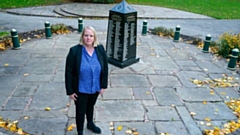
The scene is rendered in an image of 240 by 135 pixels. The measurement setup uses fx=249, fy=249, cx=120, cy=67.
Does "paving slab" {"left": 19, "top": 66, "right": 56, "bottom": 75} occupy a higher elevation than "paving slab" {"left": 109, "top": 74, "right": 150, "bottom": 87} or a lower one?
higher

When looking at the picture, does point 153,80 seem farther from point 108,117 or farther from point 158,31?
point 158,31

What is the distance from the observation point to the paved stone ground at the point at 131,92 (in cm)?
463

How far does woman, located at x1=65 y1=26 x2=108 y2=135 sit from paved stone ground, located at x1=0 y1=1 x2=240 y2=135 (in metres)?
0.97

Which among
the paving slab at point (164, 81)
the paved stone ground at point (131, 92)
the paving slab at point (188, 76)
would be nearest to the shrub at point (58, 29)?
the paved stone ground at point (131, 92)

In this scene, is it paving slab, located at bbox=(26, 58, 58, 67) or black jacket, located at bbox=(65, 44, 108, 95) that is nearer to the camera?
black jacket, located at bbox=(65, 44, 108, 95)

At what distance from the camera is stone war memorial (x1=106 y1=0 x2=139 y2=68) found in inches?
259

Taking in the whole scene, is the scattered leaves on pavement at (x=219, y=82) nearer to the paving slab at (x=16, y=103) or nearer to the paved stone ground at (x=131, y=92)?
the paved stone ground at (x=131, y=92)

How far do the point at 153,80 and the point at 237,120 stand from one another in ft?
7.32

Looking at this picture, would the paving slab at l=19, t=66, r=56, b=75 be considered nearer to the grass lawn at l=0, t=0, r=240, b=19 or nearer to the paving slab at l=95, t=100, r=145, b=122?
the paving slab at l=95, t=100, r=145, b=122

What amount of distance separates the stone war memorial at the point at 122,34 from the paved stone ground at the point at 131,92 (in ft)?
0.98

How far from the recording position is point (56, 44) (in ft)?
29.1

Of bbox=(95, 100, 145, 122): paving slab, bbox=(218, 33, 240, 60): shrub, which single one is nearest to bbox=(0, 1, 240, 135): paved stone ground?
bbox=(95, 100, 145, 122): paving slab

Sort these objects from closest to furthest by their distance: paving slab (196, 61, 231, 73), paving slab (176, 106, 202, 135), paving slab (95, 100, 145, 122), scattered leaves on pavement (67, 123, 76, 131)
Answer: scattered leaves on pavement (67, 123, 76, 131) < paving slab (176, 106, 202, 135) < paving slab (95, 100, 145, 122) < paving slab (196, 61, 231, 73)

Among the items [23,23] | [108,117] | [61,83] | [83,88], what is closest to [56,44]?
[61,83]
